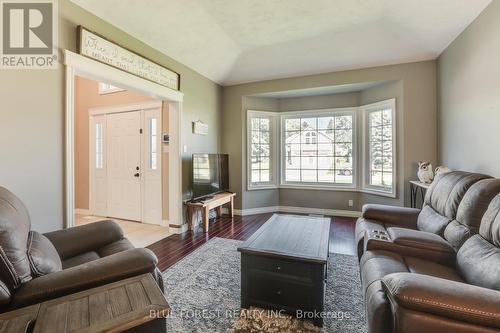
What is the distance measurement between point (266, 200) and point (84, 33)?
4067 mm

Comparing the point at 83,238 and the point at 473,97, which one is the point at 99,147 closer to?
the point at 83,238

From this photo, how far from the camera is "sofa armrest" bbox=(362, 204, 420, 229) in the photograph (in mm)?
2573

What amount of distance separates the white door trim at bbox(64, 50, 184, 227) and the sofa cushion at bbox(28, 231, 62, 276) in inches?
40.1

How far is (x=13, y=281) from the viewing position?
43.6 inches

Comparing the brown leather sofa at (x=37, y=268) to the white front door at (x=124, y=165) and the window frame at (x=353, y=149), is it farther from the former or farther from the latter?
the window frame at (x=353, y=149)

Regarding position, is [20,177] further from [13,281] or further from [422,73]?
[422,73]

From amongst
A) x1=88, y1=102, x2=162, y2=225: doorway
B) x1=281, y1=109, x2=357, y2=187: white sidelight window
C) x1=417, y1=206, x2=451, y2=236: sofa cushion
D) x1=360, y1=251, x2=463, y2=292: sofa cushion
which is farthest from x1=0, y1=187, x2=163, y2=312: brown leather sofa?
x1=281, y1=109, x2=357, y2=187: white sidelight window

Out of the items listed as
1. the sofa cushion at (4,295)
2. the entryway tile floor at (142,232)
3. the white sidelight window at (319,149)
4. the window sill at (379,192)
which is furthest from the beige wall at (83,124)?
the window sill at (379,192)

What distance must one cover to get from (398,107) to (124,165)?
16.5 feet

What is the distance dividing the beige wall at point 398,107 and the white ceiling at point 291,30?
0.17 metres

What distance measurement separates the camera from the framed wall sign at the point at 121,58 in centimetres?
247

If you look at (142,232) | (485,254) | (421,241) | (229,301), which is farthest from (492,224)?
(142,232)

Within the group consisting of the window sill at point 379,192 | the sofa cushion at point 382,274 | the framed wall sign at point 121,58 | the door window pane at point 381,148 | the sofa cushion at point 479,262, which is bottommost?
the sofa cushion at point 382,274

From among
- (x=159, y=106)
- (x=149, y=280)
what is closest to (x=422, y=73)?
(x=159, y=106)
